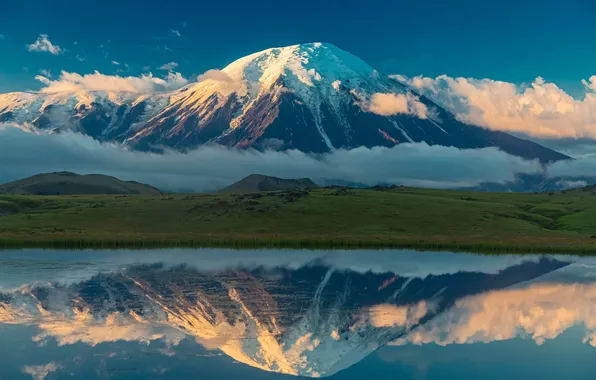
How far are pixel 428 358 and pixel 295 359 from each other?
25.0 ft

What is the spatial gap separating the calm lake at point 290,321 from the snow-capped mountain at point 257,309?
13 cm

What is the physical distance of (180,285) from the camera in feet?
202

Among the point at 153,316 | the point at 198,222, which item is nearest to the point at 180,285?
the point at 153,316

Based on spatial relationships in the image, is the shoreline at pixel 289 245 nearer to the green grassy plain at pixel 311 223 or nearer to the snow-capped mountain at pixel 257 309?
the green grassy plain at pixel 311 223

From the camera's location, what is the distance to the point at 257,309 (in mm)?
49344

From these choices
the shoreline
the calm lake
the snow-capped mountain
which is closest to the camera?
the calm lake

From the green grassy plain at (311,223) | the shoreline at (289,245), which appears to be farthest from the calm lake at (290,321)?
the green grassy plain at (311,223)

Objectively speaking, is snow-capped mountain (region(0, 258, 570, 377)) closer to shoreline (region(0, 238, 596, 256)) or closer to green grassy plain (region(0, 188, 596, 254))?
shoreline (region(0, 238, 596, 256))

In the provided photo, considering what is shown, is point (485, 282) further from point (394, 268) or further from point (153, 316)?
point (153, 316)

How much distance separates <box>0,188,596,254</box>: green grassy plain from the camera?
114 meters

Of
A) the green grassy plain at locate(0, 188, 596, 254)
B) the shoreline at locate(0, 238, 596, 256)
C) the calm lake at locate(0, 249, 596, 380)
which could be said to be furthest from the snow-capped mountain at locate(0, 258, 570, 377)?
the green grassy plain at locate(0, 188, 596, 254)

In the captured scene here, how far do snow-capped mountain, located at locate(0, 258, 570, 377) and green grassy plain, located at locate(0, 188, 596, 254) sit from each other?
133ft

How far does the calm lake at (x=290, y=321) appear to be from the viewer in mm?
33375

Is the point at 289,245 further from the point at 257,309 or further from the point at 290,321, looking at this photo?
the point at 290,321
